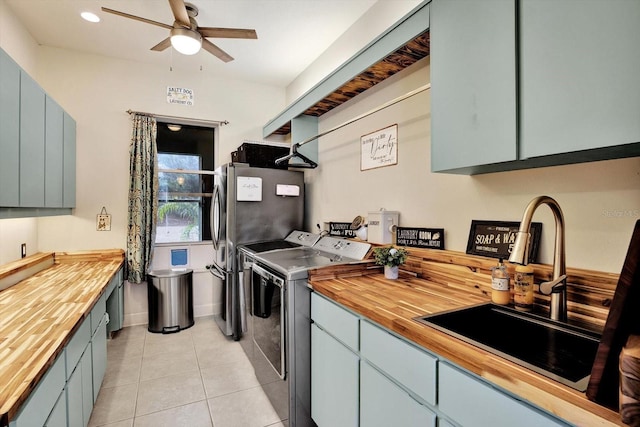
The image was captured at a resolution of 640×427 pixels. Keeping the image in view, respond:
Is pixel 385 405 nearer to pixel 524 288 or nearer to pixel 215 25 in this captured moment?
pixel 524 288

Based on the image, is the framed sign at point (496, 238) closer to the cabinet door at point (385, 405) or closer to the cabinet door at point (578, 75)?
the cabinet door at point (578, 75)

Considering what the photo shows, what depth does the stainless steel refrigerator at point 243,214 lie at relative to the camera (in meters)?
2.98

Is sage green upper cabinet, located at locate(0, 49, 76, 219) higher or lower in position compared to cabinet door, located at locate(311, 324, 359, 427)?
higher

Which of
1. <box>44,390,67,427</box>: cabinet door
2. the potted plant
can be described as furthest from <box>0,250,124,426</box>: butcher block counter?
the potted plant

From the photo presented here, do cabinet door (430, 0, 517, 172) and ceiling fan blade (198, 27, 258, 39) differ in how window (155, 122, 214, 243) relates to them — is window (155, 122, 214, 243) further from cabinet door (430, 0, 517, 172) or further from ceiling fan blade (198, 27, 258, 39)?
cabinet door (430, 0, 517, 172)

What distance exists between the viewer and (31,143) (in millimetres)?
2113

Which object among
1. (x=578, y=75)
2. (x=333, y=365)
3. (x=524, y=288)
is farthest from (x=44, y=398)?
(x=578, y=75)

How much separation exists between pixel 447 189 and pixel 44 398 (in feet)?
6.81

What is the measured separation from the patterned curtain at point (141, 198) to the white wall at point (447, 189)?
6.00ft

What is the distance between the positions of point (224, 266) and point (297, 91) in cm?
230

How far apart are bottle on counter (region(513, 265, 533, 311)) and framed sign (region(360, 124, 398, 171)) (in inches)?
44.4

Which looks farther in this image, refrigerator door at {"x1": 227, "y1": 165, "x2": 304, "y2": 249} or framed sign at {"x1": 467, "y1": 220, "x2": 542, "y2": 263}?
refrigerator door at {"x1": 227, "y1": 165, "x2": 304, "y2": 249}

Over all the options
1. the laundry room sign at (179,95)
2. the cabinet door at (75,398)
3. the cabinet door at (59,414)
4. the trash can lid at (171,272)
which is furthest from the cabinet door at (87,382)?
the laundry room sign at (179,95)

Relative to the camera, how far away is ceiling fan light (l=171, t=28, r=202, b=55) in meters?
2.23
